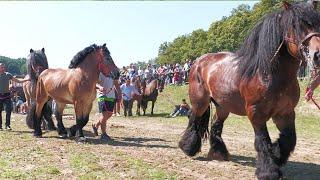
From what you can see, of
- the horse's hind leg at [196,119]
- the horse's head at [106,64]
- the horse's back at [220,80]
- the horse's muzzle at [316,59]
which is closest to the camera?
the horse's muzzle at [316,59]

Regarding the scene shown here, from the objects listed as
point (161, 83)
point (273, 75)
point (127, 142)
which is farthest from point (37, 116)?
point (161, 83)

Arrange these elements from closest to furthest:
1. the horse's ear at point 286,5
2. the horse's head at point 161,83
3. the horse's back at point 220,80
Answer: the horse's ear at point 286,5 → the horse's back at point 220,80 → the horse's head at point 161,83

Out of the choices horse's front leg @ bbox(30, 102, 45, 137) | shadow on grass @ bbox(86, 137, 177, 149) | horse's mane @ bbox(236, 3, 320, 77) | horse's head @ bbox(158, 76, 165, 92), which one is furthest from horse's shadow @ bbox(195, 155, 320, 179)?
horse's head @ bbox(158, 76, 165, 92)

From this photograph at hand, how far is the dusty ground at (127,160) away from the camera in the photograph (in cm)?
687

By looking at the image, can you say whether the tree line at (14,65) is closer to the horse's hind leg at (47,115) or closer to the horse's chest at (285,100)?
the horse's hind leg at (47,115)

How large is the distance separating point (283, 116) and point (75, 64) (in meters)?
5.71

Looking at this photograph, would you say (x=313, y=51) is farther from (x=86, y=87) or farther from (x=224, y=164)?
(x=86, y=87)

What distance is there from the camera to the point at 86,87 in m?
10.2

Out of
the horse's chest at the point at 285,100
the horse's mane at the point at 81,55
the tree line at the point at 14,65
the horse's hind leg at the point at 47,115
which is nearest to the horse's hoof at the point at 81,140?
the horse's mane at the point at 81,55

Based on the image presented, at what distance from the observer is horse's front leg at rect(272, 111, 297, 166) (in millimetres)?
6406

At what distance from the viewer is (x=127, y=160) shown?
792cm

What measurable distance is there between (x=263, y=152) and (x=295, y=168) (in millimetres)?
1615

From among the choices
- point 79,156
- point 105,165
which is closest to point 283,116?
point 105,165

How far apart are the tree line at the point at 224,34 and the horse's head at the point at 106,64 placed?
42.7 meters
